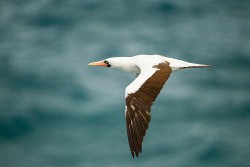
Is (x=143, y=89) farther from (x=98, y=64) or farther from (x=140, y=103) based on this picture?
(x=98, y=64)

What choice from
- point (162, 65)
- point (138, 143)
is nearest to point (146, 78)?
point (162, 65)

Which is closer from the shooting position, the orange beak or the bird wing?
the bird wing

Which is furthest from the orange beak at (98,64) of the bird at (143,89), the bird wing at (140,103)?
the bird wing at (140,103)

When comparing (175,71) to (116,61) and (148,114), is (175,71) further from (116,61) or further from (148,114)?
(148,114)

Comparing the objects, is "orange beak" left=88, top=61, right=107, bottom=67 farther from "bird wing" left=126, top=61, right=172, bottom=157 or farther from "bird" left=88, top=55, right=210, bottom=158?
"bird wing" left=126, top=61, right=172, bottom=157

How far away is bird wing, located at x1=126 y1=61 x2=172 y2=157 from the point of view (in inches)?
724

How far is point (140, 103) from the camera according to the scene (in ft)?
62.6

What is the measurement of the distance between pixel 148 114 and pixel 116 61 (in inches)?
276

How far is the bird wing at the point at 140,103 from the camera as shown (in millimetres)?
18391

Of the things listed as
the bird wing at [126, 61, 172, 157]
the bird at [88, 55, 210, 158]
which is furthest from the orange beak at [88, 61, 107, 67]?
the bird wing at [126, 61, 172, 157]

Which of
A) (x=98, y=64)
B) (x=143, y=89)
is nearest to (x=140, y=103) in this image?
(x=143, y=89)

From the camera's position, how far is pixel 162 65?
22.6 m

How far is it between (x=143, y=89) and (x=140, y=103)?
889mm

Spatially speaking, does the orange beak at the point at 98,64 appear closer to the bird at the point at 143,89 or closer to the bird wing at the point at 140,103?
the bird at the point at 143,89
